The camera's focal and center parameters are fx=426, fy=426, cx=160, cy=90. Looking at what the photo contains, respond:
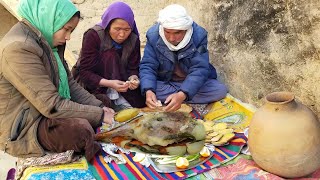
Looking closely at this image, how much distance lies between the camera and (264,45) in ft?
13.4

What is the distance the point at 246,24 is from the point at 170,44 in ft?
2.66

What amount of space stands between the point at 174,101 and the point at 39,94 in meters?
1.39

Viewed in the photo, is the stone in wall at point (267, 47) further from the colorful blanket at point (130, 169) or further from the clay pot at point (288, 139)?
the clay pot at point (288, 139)

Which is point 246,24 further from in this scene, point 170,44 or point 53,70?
point 53,70

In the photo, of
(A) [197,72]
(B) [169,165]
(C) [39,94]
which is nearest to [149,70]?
(A) [197,72]

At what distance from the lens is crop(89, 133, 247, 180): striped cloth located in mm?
3029

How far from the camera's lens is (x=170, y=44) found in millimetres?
4266

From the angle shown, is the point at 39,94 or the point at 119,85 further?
the point at 119,85

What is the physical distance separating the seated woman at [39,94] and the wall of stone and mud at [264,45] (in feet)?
5.68

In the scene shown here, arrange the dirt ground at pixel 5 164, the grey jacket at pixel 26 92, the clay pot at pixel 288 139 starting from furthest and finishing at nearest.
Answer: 1. the dirt ground at pixel 5 164
2. the grey jacket at pixel 26 92
3. the clay pot at pixel 288 139

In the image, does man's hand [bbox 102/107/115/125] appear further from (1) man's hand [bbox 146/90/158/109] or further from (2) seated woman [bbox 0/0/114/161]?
(1) man's hand [bbox 146/90/158/109]

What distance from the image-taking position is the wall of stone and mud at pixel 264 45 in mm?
3609

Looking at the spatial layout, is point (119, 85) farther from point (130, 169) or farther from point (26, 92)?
point (26, 92)

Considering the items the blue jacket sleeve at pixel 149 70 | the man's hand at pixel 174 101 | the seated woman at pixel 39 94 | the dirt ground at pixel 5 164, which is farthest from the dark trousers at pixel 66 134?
the dirt ground at pixel 5 164
